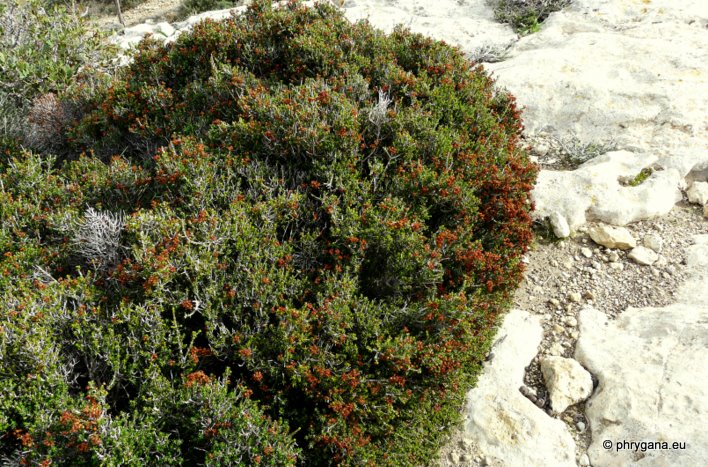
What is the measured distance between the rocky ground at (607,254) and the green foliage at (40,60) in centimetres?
647

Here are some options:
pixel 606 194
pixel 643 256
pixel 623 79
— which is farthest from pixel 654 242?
pixel 623 79

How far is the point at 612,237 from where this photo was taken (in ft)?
18.8

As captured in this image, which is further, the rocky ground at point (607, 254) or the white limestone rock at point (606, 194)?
the white limestone rock at point (606, 194)

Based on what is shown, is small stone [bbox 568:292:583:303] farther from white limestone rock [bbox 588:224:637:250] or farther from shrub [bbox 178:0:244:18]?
shrub [bbox 178:0:244:18]

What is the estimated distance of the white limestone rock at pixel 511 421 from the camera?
4.11 metres

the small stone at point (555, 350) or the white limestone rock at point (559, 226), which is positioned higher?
the white limestone rock at point (559, 226)

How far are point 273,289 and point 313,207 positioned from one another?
1.00m

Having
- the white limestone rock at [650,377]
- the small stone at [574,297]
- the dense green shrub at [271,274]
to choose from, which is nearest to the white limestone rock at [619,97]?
the small stone at [574,297]

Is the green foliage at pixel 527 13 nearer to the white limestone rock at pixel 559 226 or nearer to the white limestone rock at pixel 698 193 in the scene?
the white limestone rock at pixel 698 193


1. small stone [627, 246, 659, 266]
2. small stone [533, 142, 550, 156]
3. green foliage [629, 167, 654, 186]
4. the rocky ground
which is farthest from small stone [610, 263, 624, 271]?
small stone [533, 142, 550, 156]

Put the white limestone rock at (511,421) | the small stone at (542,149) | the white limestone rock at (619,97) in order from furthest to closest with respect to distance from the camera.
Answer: the small stone at (542,149) → the white limestone rock at (619,97) → the white limestone rock at (511,421)

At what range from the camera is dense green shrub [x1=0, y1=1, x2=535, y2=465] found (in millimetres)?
3623

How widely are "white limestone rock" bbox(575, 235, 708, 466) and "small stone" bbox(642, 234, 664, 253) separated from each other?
0.61m

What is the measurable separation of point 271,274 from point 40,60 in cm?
677
